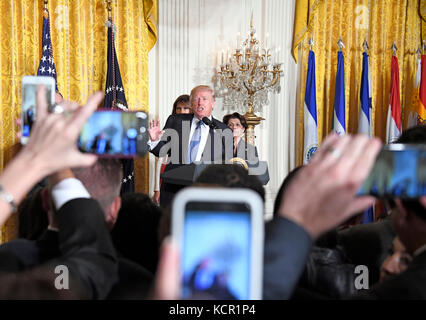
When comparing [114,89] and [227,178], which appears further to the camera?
[114,89]

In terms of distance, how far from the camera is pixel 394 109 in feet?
17.0

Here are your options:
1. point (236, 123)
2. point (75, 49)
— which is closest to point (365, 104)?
point (236, 123)

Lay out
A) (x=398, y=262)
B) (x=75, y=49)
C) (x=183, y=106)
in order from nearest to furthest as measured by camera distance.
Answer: (x=398, y=262) → (x=183, y=106) → (x=75, y=49)

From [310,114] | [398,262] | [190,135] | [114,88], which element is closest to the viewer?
[398,262]

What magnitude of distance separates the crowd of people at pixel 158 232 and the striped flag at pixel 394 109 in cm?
440

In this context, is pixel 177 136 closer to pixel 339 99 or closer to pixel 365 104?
pixel 339 99

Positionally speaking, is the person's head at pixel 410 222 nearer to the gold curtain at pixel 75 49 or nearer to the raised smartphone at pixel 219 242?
the raised smartphone at pixel 219 242

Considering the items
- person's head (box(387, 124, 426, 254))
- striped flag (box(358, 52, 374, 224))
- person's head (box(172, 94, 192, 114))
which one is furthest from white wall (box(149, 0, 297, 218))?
person's head (box(387, 124, 426, 254))

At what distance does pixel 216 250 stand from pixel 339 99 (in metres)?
4.91

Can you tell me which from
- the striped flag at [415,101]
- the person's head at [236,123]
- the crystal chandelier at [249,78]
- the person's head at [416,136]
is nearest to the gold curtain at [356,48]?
the striped flag at [415,101]
